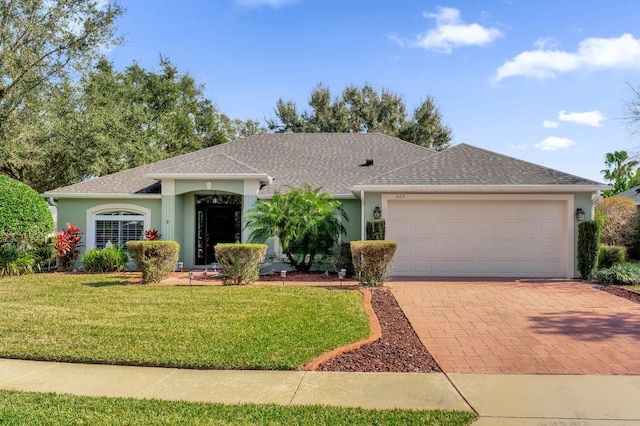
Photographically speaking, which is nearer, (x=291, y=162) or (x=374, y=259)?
(x=374, y=259)

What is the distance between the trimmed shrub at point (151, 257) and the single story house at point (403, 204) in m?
3.39

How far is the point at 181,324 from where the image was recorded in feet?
23.8

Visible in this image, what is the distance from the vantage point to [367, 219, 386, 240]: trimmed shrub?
12812 millimetres

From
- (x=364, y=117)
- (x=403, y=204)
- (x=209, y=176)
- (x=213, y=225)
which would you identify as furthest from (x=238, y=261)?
(x=364, y=117)

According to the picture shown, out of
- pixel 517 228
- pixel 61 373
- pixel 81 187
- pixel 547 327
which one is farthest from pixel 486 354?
pixel 81 187

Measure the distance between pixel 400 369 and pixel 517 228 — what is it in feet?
31.9

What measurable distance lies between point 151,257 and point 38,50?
12592 millimetres

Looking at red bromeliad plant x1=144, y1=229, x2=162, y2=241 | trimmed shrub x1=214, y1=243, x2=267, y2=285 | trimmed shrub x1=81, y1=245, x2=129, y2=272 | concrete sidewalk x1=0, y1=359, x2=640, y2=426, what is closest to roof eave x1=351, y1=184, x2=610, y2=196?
trimmed shrub x1=214, y1=243, x2=267, y2=285

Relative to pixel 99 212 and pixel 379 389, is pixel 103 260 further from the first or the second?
pixel 379 389

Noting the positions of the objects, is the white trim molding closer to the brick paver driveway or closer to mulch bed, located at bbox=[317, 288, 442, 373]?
the brick paver driveway

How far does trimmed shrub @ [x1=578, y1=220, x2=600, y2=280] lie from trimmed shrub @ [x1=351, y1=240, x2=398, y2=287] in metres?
6.26

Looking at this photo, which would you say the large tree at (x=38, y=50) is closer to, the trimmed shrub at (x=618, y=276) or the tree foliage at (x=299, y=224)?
the tree foliage at (x=299, y=224)

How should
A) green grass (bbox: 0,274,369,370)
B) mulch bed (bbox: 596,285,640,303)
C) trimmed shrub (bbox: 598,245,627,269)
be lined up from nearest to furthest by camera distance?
1. green grass (bbox: 0,274,369,370)
2. mulch bed (bbox: 596,285,640,303)
3. trimmed shrub (bbox: 598,245,627,269)

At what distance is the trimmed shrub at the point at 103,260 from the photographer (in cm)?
1445
